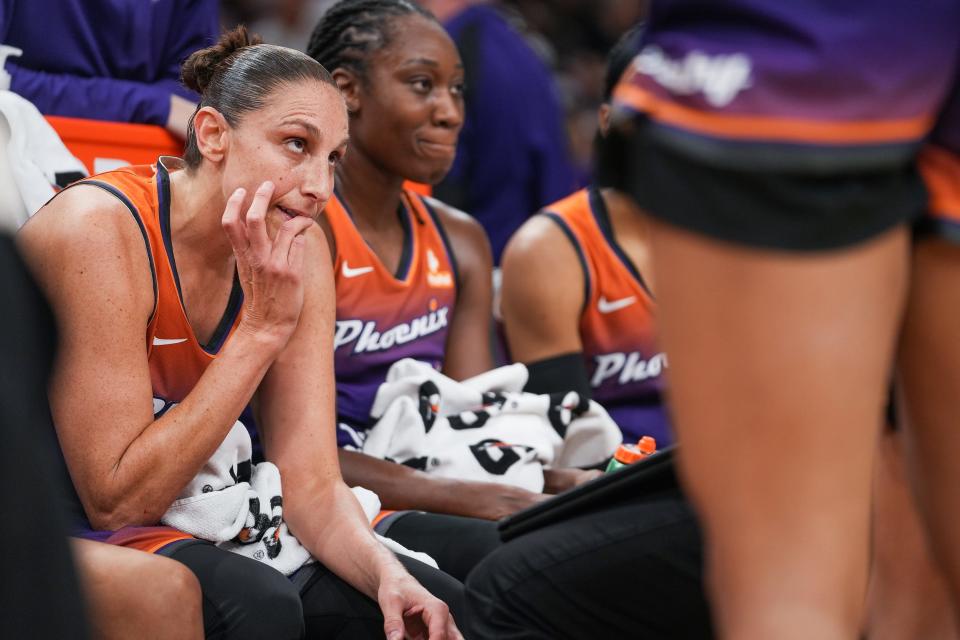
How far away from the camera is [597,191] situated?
3.19 meters

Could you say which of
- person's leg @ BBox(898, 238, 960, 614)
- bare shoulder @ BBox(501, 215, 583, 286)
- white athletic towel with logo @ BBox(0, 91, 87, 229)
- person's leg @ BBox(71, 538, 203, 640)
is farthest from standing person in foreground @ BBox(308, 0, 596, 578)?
person's leg @ BBox(898, 238, 960, 614)

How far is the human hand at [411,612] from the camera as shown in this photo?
1977mm

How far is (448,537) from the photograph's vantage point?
2.44 metres

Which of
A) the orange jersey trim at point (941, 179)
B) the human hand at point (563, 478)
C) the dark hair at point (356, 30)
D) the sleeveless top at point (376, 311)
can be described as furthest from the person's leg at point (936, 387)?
the dark hair at point (356, 30)

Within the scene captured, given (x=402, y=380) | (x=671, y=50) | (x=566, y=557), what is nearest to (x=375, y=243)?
(x=402, y=380)

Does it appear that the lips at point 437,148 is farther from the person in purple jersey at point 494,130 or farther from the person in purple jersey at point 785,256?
the person in purple jersey at point 785,256

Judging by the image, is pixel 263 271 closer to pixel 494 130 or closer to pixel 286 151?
pixel 286 151

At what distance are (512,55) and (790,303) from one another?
3.51 m

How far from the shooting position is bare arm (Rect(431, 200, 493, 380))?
305 centimetres

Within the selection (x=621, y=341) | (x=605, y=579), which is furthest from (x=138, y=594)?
(x=621, y=341)

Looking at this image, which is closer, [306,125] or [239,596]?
[239,596]

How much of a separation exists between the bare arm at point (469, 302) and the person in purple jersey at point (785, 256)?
1.95 metres

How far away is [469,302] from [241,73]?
3.42 feet

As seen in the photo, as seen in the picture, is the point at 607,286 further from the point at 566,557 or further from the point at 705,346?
the point at 705,346
